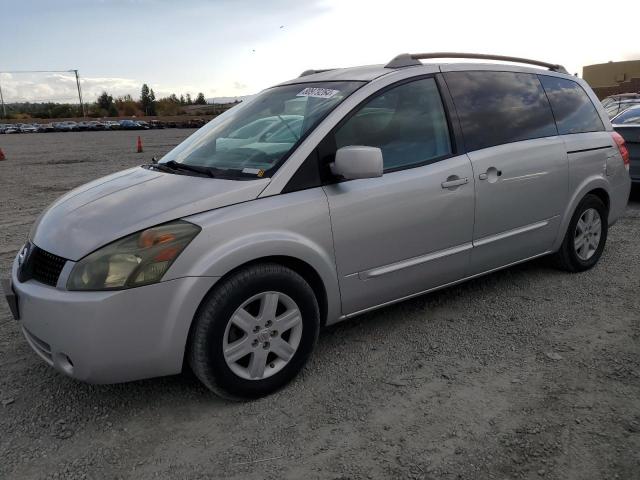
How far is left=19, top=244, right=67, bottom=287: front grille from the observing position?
2689mm

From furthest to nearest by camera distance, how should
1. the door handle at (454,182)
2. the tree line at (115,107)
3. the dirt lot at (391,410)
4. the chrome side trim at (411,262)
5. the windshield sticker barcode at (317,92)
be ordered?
the tree line at (115,107) < the door handle at (454,182) < the windshield sticker barcode at (317,92) < the chrome side trim at (411,262) < the dirt lot at (391,410)

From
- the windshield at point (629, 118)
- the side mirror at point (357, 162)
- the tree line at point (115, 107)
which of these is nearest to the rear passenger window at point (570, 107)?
the side mirror at point (357, 162)

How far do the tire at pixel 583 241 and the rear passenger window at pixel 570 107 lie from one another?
601mm

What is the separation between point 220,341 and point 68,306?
2.34ft

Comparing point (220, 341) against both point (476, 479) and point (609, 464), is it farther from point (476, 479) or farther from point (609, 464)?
point (609, 464)

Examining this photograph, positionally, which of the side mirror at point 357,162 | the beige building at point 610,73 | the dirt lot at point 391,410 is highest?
the beige building at point 610,73

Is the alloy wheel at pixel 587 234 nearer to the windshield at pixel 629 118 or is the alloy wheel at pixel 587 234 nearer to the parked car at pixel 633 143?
the parked car at pixel 633 143

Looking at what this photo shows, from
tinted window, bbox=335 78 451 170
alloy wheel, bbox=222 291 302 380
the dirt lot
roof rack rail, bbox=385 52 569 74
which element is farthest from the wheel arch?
alloy wheel, bbox=222 291 302 380

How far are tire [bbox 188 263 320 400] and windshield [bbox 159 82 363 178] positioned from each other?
2.03 feet

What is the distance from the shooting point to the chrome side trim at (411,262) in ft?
10.9

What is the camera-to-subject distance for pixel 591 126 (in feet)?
15.6

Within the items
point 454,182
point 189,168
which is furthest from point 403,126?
point 189,168

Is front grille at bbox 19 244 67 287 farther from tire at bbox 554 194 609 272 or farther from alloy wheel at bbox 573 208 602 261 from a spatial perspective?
alloy wheel at bbox 573 208 602 261

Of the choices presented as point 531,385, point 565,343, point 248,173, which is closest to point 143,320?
point 248,173
